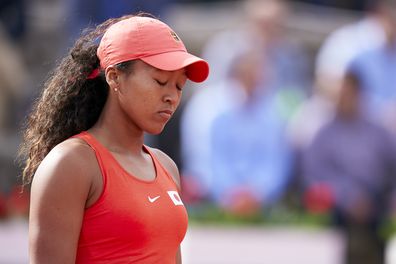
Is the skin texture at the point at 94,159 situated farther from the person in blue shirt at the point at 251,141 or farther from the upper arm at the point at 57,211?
the person in blue shirt at the point at 251,141

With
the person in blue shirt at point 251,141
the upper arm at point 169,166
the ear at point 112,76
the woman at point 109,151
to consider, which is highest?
the ear at point 112,76

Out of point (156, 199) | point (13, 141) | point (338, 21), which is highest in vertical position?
point (156, 199)

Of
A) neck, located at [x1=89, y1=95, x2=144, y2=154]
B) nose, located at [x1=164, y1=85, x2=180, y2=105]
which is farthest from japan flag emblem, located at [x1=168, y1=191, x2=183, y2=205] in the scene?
nose, located at [x1=164, y1=85, x2=180, y2=105]

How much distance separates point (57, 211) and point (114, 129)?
0.41 m

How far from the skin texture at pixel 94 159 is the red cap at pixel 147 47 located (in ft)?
0.13

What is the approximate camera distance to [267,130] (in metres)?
9.38

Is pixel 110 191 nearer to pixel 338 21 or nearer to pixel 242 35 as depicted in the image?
pixel 242 35

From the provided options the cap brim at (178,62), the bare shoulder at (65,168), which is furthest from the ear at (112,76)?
the bare shoulder at (65,168)

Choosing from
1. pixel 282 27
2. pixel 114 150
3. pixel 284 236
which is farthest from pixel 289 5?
pixel 114 150

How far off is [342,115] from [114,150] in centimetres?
509

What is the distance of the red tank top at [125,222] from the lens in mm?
3764

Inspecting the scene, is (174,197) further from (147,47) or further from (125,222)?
(147,47)

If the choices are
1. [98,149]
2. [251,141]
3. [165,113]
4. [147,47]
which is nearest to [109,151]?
[98,149]

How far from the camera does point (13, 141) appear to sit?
10617 millimetres
